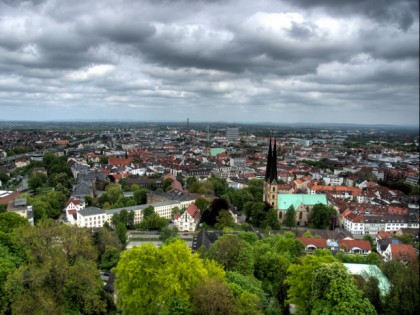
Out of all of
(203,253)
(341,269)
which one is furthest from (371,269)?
(203,253)

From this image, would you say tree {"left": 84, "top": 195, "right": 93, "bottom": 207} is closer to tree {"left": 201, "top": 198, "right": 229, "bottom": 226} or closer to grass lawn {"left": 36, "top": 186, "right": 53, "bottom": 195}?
grass lawn {"left": 36, "top": 186, "right": 53, "bottom": 195}

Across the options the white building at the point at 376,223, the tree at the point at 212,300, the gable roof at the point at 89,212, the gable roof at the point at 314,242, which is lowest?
the white building at the point at 376,223

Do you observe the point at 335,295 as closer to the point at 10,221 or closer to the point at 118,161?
the point at 10,221

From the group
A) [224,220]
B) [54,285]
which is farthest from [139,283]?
[224,220]

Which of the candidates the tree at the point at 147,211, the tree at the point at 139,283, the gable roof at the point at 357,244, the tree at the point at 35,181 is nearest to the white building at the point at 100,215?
the tree at the point at 147,211

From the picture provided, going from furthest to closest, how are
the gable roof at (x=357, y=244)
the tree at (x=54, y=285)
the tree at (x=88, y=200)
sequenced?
the tree at (x=88, y=200)
the gable roof at (x=357, y=244)
the tree at (x=54, y=285)

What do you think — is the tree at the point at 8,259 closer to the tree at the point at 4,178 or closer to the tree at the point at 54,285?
the tree at the point at 54,285
